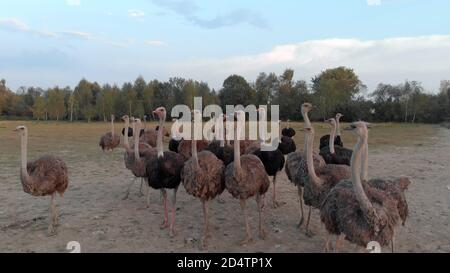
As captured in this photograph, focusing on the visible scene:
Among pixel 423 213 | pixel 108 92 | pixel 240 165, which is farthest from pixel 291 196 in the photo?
pixel 108 92

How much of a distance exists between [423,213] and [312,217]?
2.13 metres

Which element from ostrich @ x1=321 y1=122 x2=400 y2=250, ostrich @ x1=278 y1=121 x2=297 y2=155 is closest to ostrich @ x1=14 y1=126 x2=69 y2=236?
ostrich @ x1=321 y1=122 x2=400 y2=250

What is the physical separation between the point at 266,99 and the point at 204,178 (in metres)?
58.6

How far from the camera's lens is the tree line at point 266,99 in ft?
177

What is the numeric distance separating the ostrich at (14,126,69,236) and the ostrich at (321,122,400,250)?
4337 mm

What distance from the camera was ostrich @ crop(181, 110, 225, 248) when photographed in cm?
646

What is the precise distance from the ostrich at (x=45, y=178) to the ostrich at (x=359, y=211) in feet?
14.2

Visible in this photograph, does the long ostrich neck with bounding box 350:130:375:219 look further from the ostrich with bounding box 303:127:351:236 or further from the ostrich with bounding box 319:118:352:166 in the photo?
the ostrich with bounding box 319:118:352:166

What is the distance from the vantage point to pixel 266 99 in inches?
2534

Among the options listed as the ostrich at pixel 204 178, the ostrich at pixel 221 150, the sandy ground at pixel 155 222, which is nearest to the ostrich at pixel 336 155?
the sandy ground at pixel 155 222

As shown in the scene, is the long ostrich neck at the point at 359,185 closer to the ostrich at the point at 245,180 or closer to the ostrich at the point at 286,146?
the ostrich at the point at 245,180

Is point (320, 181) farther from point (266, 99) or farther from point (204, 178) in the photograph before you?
point (266, 99)

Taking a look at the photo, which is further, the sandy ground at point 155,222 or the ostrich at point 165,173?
the ostrich at point 165,173

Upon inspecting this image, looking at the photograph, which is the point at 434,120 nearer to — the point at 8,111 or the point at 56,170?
the point at 56,170
